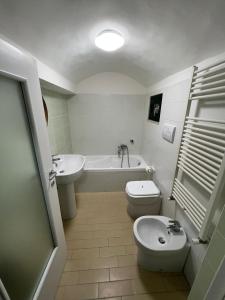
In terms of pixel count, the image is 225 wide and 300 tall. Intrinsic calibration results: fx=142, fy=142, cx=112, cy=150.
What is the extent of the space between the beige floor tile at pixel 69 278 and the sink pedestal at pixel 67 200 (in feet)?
2.35

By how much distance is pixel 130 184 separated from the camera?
78.4 inches

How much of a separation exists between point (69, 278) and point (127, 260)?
0.59 meters

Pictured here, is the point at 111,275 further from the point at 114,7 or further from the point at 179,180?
the point at 114,7

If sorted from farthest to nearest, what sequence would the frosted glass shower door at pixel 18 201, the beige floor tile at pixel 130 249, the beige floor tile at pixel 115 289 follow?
the beige floor tile at pixel 130 249, the beige floor tile at pixel 115 289, the frosted glass shower door at pixel 18 201

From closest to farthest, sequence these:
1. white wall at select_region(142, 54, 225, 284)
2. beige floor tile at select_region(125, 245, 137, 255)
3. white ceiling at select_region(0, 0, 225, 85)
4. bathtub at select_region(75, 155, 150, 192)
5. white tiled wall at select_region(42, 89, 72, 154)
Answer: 1. white ceiling at select_region(0, 0, 225, 85)
2. white wall at select_region(142, 54, 225, 284)
3. beige floor tile at select_region(125, 245, 137, 255)
4. white tiled wall at select_region(42, 89, 72, 154)
5. bathtub at select_region(75, 155, 150, 192)

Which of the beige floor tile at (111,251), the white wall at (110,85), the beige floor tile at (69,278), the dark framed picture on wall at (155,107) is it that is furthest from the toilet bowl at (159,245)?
the white wall at (110,85)

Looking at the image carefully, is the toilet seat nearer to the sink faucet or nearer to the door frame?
the sink faucet

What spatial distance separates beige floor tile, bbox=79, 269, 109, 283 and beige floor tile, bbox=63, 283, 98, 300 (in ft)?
0.13

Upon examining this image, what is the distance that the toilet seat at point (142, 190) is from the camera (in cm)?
183

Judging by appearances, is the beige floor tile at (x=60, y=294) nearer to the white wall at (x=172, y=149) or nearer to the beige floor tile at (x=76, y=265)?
the beige floor tile at (x=76, y=265)

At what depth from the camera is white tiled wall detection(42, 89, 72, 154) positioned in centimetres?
197

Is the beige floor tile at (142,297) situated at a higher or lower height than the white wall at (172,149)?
lower

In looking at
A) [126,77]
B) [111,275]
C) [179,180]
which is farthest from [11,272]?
[126,77]

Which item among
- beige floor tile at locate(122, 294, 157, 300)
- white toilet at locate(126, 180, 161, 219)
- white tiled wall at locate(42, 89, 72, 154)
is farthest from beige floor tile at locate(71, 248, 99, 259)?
white tiled wall at locate(42, 89, 72, 154)
